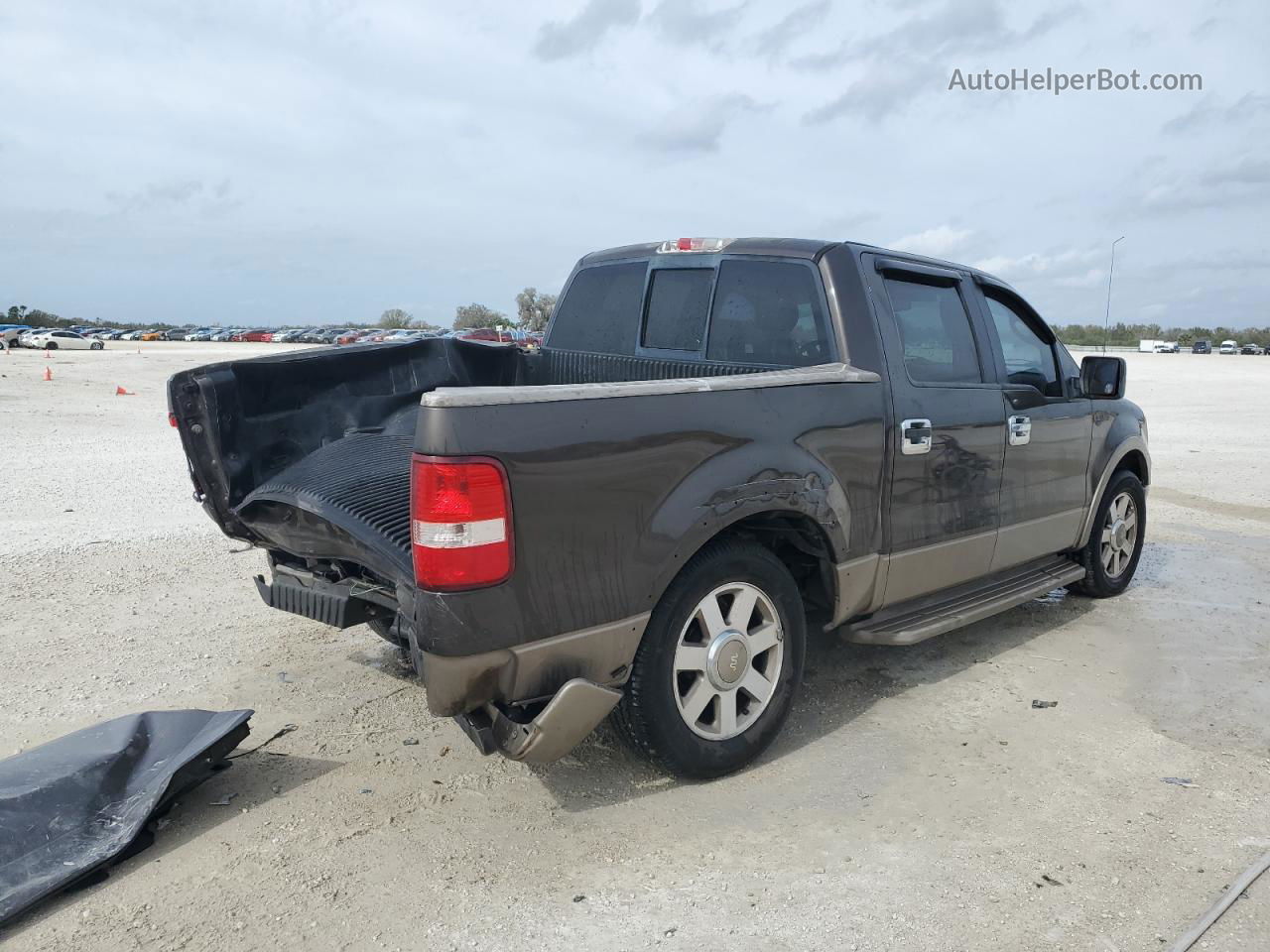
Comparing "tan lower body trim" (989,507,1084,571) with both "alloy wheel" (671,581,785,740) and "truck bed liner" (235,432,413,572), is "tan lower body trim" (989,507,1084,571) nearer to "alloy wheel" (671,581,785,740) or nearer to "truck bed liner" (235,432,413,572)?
"alloy wheel" (671,581,785,740)

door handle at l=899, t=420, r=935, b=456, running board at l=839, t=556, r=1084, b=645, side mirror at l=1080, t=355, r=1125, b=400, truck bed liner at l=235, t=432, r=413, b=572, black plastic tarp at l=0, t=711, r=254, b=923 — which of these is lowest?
black plastic tarp at l=0, t=711, r=254, b=923

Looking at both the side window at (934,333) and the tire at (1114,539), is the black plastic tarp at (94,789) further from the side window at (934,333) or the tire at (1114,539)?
the tire at (1114,539)

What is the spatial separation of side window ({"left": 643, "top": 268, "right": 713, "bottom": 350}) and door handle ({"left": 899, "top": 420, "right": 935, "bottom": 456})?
3.43ft

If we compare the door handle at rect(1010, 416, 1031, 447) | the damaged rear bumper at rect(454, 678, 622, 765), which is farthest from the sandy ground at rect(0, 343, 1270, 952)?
the door handle at rect(1010, 416, 1031, 447)

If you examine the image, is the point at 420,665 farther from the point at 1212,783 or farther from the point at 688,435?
the point at 1212,783

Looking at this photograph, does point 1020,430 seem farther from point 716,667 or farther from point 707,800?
point 707,800

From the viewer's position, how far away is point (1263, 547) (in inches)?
298

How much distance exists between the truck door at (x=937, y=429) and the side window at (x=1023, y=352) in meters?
0.23

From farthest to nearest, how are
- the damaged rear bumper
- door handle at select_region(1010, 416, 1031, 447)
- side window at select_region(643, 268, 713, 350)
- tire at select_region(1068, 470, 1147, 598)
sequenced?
tire at select_region(1068, 470, 1147, 598) → door handle at select_region(1010, 416, 1031, 447) → side window at select_region(643, 268, 713, 350) → the damaged rear bumper

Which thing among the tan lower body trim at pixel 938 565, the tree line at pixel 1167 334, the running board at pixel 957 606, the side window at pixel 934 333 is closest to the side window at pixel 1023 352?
the side window at pixel 934 333

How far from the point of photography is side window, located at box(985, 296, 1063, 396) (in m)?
4.96

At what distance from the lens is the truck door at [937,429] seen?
4.16 meters

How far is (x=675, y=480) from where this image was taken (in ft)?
10.7

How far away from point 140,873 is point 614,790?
5.05ft
